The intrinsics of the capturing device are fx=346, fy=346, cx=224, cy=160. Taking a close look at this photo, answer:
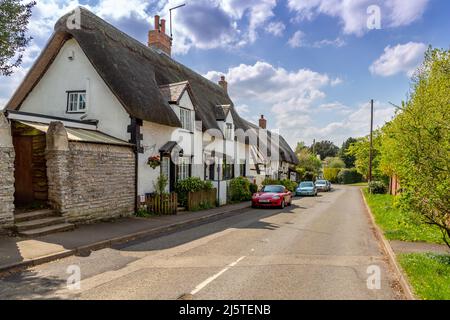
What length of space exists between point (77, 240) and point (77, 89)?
8.42m

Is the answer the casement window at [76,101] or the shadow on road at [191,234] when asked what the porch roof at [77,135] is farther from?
the shadow on road at [191,234]

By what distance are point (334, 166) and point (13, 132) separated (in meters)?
79.2

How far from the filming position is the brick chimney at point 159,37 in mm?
24047

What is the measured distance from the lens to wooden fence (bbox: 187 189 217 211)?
17.3 metres

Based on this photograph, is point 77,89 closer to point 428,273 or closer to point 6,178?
point 6,178

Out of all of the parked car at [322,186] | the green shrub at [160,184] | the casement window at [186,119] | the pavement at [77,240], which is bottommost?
the parked car at [322,186]

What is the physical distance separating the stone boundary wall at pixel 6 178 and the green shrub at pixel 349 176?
7120 cm

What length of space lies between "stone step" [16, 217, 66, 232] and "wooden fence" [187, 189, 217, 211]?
24.0 feet

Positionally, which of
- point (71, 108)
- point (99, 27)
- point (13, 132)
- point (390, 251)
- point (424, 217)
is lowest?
point (390, 251)

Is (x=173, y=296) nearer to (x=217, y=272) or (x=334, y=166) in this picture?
(x=217, y=272)

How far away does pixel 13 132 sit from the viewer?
11984 millimetres

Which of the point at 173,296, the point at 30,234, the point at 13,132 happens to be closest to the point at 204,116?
the point at 13,132

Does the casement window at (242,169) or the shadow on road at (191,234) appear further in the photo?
the casement window at (242,169)

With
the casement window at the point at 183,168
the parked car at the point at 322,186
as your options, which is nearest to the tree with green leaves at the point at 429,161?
the casement window at the point at 183,168
